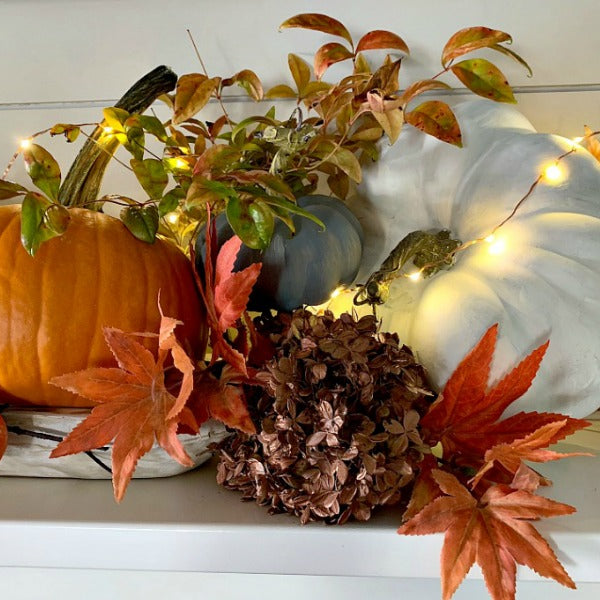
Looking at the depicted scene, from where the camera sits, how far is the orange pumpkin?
1.70ft

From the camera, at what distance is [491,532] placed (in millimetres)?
436

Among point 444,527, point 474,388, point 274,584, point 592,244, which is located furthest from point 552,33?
point 274,584

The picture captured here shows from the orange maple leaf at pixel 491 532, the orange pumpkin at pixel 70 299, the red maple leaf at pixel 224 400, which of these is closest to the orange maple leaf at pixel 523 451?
the orange maple leaf at pixel 491 532

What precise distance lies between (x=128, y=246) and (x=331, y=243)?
0.16 meters

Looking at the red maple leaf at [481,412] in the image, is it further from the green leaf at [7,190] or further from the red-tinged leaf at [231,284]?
the green leaf at [7,190]

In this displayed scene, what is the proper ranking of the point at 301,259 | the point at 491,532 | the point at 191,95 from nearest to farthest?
the point at 491,532, the point at 301,259, the point at 191,95

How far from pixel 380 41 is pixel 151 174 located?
0.85 ft

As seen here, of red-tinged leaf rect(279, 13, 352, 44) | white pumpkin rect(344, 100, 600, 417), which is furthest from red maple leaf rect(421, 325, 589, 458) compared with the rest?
red-tinged leaf rect(279, 13, 352, 44)

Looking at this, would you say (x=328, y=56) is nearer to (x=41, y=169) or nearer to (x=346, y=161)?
(x=346, y=161)

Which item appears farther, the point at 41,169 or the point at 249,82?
the point at 249,82

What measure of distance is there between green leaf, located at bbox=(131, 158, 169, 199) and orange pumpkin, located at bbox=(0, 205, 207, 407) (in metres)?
0.09

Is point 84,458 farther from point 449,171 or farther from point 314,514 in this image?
point 449,171

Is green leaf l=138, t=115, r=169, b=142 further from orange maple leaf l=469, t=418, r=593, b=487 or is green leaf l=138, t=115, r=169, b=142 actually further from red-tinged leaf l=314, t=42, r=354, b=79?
orange maple leaf l=469, t=418, r=593, b=487

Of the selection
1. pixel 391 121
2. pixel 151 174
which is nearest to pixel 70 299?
pixel 151 174
